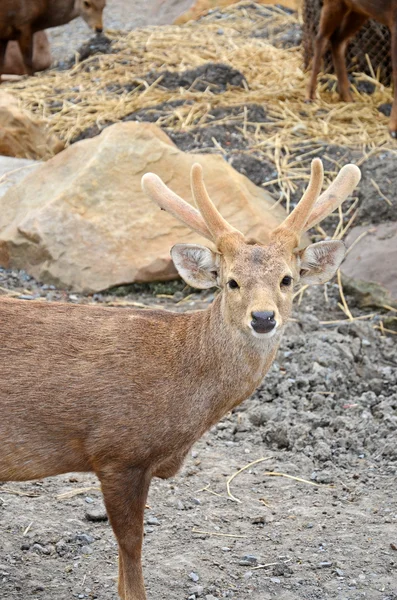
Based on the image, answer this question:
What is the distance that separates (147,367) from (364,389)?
255cm

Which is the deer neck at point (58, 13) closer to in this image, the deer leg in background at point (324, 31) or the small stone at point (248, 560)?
the deer leg in background at point (324, 31)

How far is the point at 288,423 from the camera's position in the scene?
5754 mm

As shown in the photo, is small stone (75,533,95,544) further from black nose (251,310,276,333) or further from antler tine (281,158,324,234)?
antler tine (281,158,324,234)

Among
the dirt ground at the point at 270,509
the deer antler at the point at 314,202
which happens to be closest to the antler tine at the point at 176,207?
the deer antler at the point at 314,202

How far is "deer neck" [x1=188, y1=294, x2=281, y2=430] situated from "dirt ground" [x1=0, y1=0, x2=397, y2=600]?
2.73ft

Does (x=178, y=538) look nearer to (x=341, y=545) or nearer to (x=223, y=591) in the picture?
(x=223, y=591)

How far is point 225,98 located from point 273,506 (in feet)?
20.2

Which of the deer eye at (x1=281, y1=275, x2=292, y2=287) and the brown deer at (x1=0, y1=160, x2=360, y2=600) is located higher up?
the deer eye at (x1=281, y1=275, x2=292, y2=287)

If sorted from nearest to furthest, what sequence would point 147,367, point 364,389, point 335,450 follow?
point 147,367
point 335,450
point 364,389

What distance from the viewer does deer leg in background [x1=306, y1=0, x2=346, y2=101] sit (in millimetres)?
10117

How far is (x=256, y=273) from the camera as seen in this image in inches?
159

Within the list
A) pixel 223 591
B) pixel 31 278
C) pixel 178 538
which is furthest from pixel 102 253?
pixel 223 591

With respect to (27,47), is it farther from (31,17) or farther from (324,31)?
(324,31)

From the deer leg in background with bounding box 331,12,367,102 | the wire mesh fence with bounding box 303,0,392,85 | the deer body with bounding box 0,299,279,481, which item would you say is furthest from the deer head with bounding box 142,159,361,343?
the wire mesh fence with bounding box 303,0,392,85
